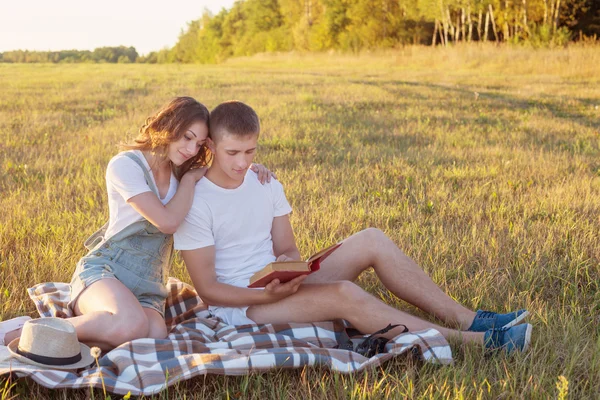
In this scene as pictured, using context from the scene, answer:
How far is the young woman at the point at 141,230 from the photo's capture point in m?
3.24

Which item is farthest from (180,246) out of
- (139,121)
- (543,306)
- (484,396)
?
(139,121)

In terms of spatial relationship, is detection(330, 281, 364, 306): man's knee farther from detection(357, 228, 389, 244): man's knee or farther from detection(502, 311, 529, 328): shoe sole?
detection(502, 311, 529, 328): shoe sole

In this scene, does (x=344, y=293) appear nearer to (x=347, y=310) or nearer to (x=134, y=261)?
(x=347, y=310)

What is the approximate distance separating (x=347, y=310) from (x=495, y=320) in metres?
0.82

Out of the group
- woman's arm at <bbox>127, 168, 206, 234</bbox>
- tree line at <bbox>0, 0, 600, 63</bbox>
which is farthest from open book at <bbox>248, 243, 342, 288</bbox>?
tree line at <bbox>0, 0, 600, 63</bbox>

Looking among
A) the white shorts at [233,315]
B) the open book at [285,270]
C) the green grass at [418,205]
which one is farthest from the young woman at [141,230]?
the open book at [285,270]

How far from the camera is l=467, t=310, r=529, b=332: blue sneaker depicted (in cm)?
333

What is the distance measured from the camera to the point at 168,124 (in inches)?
136

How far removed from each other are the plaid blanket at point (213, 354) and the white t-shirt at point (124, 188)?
595 mm

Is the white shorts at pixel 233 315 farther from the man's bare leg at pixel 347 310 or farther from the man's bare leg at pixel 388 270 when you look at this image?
the man's bare leg at pixel 388 270

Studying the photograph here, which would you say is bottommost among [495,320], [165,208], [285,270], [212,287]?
[495,320]

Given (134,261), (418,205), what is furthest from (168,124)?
(418,205)

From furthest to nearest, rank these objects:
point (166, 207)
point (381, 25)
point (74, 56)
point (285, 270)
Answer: point (74, 56)
point (381, 25)
point (166, 207)
point (285, 270)

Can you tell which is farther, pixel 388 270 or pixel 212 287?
pixel 388 270
